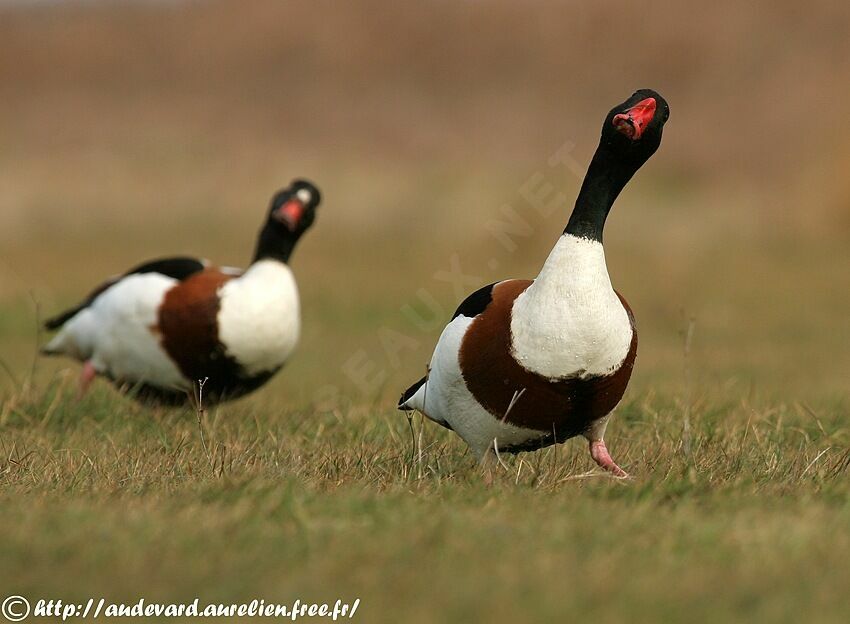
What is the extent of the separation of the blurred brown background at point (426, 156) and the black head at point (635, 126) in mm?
2243

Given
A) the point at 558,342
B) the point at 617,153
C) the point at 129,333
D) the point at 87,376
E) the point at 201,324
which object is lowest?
the point at 87,376

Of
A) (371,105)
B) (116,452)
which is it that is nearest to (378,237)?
(116,452)

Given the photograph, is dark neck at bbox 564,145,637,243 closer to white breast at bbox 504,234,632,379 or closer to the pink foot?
white breast at bbox 504,234,632,379

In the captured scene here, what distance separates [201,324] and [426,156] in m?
22.2

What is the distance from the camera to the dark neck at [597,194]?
4.32 meters

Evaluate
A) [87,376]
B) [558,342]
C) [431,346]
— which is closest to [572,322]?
[558,342]

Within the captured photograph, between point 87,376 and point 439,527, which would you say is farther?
point 87,376

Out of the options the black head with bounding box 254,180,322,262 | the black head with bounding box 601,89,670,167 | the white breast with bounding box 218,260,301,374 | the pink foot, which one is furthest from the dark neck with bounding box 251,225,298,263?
the black head with bounding box 601,89,670,167

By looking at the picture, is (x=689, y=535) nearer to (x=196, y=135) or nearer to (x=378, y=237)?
(x=378, y=237)

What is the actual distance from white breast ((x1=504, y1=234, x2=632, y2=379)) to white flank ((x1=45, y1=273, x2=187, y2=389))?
2868mm

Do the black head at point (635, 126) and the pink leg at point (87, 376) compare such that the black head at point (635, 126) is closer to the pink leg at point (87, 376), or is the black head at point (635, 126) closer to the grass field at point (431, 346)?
the grass field at point (431, 346)

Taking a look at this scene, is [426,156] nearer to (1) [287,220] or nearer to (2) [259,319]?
(1) [287,220]

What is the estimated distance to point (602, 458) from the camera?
4625mm

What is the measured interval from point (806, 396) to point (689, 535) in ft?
14.6
